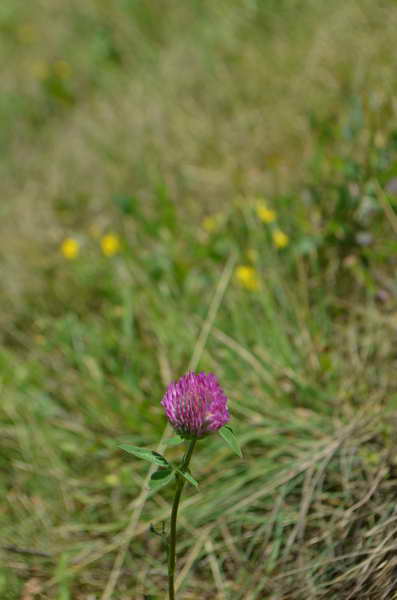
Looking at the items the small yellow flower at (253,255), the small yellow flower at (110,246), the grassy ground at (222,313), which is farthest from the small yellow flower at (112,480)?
the small yellow flower at (110,246)

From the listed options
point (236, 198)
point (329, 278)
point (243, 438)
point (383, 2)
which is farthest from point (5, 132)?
point (243, 438)

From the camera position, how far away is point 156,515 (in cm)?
155

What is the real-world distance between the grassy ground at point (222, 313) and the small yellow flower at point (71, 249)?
15 mm

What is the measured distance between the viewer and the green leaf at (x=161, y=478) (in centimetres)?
103

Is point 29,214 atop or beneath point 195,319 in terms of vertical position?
atop

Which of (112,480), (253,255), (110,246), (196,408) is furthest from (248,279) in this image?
(196,408)

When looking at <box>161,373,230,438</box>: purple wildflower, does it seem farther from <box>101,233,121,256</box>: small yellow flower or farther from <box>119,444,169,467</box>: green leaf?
<box>101,233,121,256</box>: small yellow flower

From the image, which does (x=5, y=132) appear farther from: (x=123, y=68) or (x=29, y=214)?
(x=29, y=214)

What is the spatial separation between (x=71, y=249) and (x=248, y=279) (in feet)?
2.43

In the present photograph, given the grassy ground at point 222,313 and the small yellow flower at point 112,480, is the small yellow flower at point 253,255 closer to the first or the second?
the grassy ground at point 222,313

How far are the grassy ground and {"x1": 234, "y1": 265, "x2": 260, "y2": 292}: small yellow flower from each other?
1 centimetres

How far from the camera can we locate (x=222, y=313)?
6.37 ft

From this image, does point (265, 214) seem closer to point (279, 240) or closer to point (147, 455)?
point (279, 240)

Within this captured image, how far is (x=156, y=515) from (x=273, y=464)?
12.0 inches
